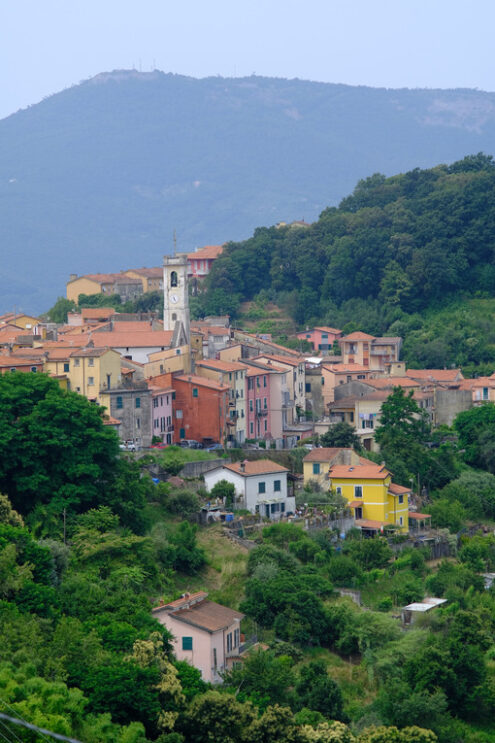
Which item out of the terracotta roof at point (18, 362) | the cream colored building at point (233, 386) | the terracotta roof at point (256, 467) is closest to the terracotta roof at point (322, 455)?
the terracotta roof at point (256, 467)

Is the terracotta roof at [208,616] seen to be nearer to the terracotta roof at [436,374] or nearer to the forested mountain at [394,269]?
the terracotta roof at [436,374]

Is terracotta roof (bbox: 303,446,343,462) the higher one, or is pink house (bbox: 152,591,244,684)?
terracotta roof (bbox: 303,446,343,462)

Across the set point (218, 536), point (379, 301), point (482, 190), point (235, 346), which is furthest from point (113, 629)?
point (482, 190)

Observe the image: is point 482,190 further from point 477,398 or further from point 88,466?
point 88,466

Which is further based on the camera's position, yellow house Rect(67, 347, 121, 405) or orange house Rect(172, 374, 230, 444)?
orange house Rect(172, 374, 230, 444)

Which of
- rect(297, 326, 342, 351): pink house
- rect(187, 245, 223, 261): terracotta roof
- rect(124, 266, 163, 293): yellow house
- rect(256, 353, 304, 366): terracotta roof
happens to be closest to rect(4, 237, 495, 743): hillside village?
rect(256, 353, 304, 366): terracotta roof

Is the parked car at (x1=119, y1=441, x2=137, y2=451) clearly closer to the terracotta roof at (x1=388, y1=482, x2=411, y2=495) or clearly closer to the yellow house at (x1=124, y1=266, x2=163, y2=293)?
the terracotta roof at (x1=388, y1=482, x2=411, y2=495)
